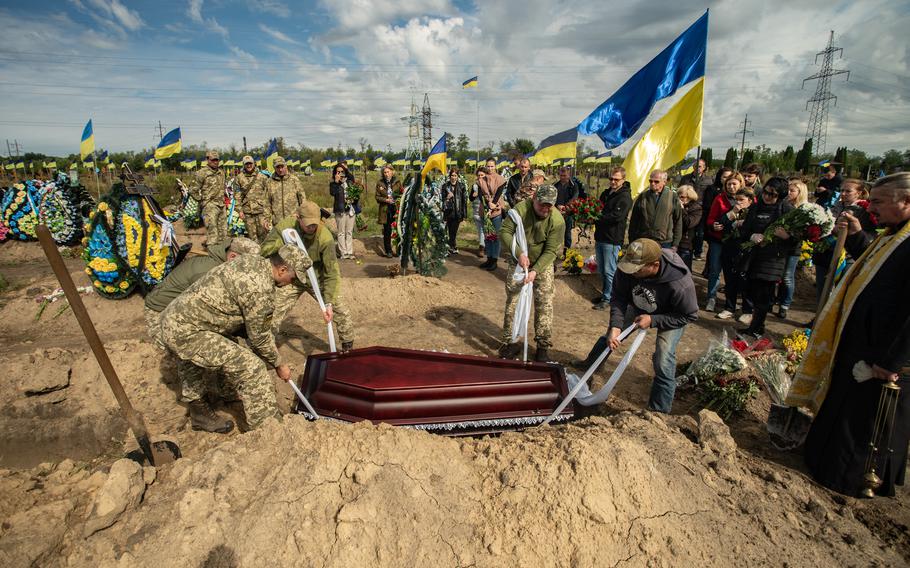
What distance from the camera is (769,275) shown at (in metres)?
4.93

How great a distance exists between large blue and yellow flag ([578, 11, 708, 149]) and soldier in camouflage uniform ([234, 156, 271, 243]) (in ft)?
17.7

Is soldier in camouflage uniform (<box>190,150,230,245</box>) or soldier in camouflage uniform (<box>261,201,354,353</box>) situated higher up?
soldier in camouflage uniform (<box>190,150,230,245</box>)

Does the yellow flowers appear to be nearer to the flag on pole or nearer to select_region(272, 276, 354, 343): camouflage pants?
select_region(272, 276, 354, 343): camouflage pants

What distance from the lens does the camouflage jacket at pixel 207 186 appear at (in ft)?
25.0

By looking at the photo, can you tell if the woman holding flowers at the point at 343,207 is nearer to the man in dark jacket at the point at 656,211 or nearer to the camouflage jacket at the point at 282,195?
the camouflage jacket at the point at 282,195

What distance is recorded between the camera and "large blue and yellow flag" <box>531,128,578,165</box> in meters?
9.22

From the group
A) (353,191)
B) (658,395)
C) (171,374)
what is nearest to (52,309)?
(171,374)

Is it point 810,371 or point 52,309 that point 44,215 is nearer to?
point 52,309

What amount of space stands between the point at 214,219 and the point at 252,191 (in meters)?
1.20

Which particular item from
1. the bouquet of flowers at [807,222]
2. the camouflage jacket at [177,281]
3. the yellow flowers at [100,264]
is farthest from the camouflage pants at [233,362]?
the bouquet of flowers at [807,222]

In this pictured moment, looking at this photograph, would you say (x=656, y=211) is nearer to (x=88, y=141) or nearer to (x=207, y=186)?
(x=207, y=186)

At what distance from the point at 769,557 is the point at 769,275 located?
3.80 metres

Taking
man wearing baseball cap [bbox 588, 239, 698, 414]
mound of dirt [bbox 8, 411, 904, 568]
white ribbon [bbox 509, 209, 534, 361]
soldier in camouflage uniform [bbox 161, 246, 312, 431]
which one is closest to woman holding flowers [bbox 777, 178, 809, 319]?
man wearing baseball cap [bbox 588, 239, 698, 414]

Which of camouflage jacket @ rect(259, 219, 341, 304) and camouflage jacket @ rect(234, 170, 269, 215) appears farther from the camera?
camouflage jacket @ rect(234, 170, 269, 215)
